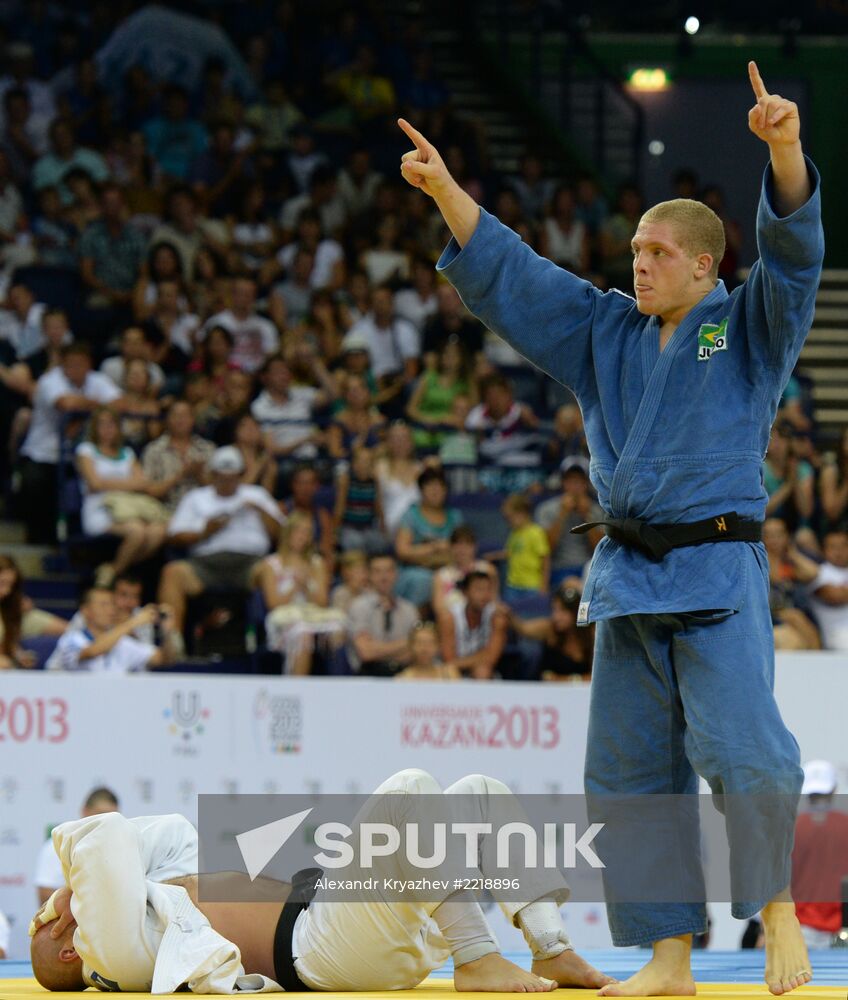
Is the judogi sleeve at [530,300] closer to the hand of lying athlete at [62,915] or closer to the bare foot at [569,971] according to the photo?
the bare foot at [569,971]

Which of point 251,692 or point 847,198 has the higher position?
point 847,198

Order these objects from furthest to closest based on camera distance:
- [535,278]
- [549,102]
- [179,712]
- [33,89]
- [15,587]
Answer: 1. [549,102]
2. [33,89]
3. [15,587]
4. [179,712]
5. [535,278]

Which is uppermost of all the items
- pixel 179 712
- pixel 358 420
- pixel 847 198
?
pixel 847 198

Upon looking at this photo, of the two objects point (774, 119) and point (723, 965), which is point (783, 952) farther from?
point (774, 119)

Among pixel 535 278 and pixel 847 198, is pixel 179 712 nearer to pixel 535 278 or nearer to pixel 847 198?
pixel 535 278

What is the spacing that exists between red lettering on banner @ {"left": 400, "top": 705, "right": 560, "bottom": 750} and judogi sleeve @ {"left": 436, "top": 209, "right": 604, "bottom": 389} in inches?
169

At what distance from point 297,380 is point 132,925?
305 inches

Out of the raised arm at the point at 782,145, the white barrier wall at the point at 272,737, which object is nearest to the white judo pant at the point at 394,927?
the raised arm at the point at 782,145

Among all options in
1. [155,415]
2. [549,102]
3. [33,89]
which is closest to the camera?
[155,415]

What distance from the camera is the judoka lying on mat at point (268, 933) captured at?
12.5 ft

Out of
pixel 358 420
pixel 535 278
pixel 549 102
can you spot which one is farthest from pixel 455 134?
pixel 535 278

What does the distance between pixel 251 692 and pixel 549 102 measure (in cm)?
979

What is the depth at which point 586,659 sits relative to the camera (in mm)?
9148

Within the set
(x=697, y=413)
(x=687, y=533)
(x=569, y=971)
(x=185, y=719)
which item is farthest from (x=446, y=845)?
(x=185, y=719)
